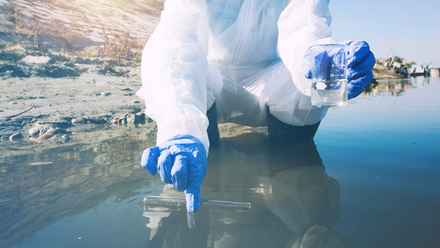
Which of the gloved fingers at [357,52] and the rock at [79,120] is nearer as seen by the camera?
the gloved fingers at [357,52]

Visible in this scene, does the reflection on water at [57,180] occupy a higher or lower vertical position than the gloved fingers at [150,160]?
lower

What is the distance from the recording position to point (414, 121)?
251cm

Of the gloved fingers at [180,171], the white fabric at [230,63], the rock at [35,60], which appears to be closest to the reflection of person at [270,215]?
the gloved fingers at [180,171]

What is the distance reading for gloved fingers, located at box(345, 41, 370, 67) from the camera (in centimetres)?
103

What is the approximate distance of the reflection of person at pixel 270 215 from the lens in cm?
84

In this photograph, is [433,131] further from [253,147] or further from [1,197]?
[1,197]

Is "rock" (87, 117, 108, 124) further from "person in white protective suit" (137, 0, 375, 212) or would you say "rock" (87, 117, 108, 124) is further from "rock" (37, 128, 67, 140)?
"person in white protective suit" (137, 0, 375, 212)

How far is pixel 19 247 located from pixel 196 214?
539 millimetres

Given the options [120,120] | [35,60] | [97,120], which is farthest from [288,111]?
[35,60]

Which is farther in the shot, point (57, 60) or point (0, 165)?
point (57, 60)

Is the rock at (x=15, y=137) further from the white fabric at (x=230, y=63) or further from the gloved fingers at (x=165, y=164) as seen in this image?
the gloved fingers at (x=165, y=164)

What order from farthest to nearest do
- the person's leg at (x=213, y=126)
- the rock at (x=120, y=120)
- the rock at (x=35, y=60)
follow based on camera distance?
the rock at (x=35, y=60) → the rock at (x=120, y=120) → the person's leg at (x=213, y=126)

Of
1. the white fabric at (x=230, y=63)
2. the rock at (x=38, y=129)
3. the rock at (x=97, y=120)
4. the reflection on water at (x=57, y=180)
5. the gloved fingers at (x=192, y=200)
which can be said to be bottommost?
the rock at (x=97, y=120)

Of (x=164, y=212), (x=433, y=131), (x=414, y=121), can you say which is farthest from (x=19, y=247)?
(x=414, y=121)
